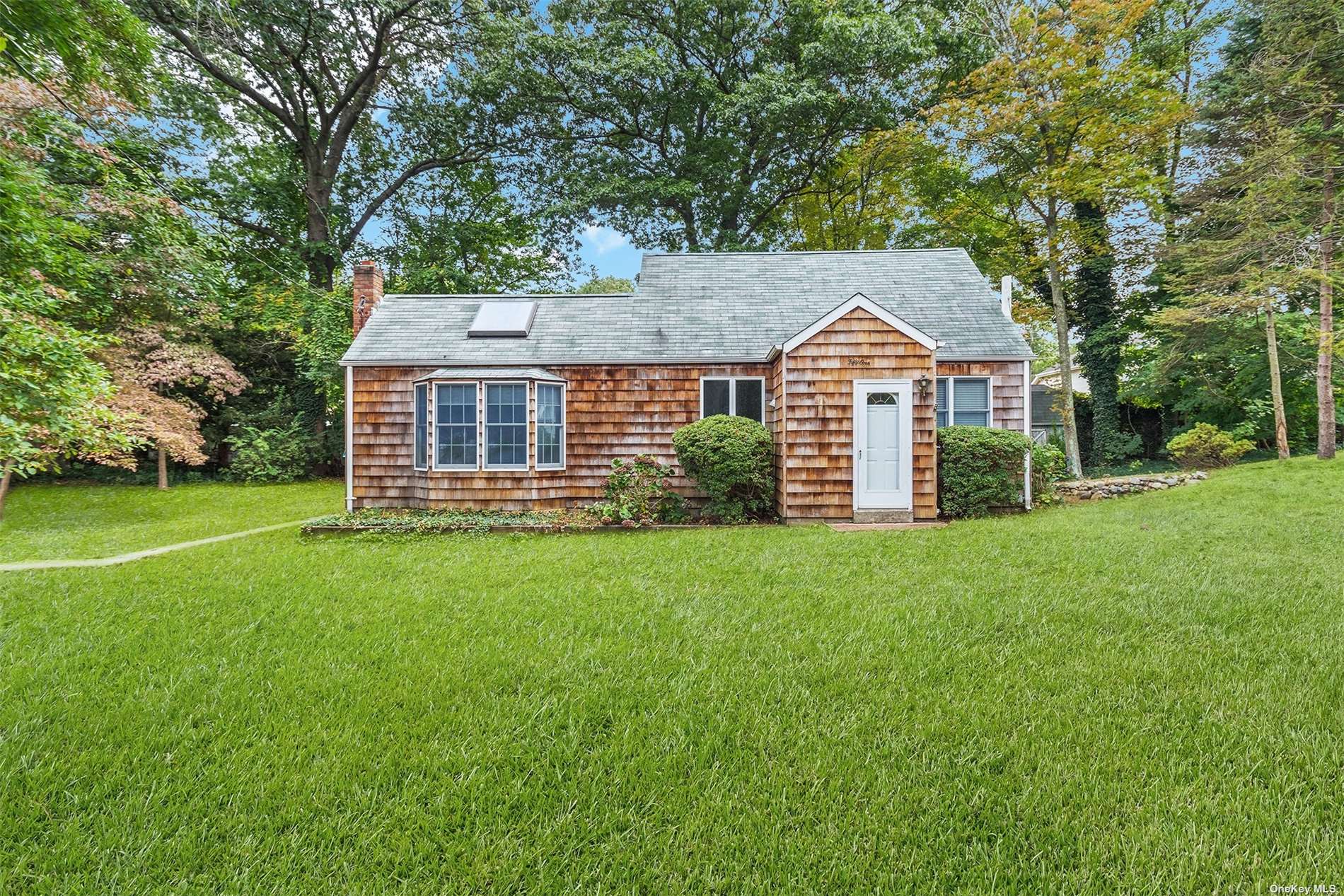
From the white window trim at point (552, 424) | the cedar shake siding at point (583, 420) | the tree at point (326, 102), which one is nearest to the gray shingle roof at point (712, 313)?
the cedar shake siding at point (583, 420)

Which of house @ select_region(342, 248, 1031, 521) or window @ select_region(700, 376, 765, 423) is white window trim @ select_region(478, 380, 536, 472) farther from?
window @ select_region(700, 376, 765, 423)

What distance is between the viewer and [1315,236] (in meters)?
11.1

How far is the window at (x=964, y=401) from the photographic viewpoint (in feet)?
34.2

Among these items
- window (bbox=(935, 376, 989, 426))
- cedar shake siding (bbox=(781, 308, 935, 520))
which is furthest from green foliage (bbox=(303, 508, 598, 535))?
window (bbox=(935, 376, 989, 426))

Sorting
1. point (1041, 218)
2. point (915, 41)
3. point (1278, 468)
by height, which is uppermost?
point (915, 41)

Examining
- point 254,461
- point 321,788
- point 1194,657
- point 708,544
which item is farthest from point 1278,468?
point 254,461

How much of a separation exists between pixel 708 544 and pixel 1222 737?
5.19 m

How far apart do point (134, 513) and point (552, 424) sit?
8.79 meters

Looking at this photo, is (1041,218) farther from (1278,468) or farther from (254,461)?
(254,461)

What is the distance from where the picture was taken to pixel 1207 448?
13.4 metres

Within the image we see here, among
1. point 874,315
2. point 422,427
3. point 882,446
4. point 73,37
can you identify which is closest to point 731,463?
point 882,446

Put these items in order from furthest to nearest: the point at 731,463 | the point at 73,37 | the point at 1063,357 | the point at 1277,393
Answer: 1. the point at 1063,357
2. the point at 1277,393
3. the point at 731,463
4. the point at 73,37

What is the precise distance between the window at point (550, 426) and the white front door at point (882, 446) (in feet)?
17.8

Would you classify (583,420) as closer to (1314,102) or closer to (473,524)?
(473,524)
